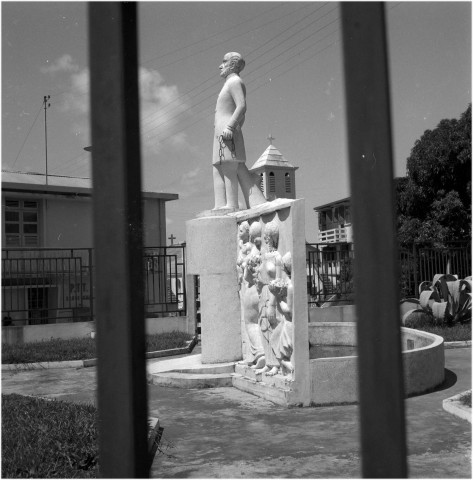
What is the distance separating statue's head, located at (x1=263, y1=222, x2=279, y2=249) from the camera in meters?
6.69

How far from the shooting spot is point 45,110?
16219mm

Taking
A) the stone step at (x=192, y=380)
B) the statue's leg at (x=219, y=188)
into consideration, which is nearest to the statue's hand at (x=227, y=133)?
the statue's leg at (x=219, y=188)

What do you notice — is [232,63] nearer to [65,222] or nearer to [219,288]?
[219,288]

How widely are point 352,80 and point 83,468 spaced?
11.6ft

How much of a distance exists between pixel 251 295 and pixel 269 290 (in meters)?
0.83

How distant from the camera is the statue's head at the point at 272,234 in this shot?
263 inches

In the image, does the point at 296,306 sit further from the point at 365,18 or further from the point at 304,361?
the point at 365,18

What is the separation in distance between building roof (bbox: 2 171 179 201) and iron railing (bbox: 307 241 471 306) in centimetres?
813

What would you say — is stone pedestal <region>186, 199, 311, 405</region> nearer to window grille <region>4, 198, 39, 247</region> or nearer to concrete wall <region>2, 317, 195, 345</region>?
concrete wall <region>2, 317, 195, 345</region>

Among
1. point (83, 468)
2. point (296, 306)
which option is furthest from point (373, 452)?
point (296, 306)

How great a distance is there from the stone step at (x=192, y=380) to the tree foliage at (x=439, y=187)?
14118 millimetres

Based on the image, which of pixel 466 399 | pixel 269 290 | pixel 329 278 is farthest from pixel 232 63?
pixel 329 278

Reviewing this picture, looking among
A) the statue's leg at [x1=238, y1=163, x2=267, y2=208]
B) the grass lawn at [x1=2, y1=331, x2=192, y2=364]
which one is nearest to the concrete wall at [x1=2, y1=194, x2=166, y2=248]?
the grass lawn at [x1=2, y1=331, x2=192, y2=364]

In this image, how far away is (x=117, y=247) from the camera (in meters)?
1.12
